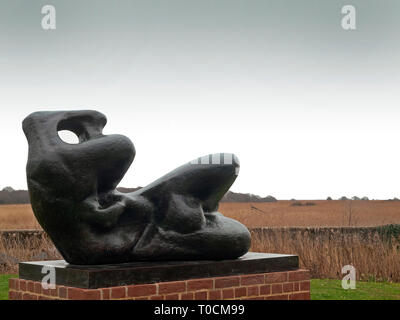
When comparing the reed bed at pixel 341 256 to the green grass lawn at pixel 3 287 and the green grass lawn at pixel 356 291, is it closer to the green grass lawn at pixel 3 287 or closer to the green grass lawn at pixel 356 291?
the green grass lawn at pixel 356 291

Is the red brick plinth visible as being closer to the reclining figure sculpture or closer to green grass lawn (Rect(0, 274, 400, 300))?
the reclining figure sculpture

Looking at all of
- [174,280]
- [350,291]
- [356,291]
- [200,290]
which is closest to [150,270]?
[174,280]

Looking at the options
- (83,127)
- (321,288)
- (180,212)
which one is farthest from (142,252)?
(321,288)

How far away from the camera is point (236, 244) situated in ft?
21.4

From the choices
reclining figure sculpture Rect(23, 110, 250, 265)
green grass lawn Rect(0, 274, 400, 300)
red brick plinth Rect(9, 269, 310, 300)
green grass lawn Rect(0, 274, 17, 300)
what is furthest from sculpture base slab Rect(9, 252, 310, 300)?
green grass lawn Rect(0, 274, 17, 300)

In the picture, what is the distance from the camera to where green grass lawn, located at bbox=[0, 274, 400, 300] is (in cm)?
834

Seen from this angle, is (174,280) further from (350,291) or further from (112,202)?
(350,291)

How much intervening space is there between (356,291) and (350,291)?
0.40 ft

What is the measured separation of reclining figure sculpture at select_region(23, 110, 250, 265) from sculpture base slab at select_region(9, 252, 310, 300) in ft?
0.63

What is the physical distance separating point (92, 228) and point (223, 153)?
1.72 meters

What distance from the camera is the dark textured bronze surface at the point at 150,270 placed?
538 cm

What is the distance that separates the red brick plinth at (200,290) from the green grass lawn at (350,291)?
1.57 metres

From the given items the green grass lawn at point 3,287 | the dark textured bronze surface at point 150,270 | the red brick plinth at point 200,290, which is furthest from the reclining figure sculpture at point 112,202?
the green grass lawn at point 3,287

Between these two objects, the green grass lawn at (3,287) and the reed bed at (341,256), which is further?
the reed bed at (341,256)
